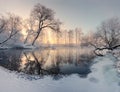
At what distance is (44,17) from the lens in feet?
173

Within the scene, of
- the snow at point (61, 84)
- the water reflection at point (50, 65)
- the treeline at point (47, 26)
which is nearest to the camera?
the snow at point (61, 84)

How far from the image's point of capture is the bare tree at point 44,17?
171ft

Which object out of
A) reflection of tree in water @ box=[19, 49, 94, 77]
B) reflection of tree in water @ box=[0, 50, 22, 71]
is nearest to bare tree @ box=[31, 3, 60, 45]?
reflection of tree in water @ box=[0, 50, 22, 71]

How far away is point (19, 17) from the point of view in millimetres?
49688

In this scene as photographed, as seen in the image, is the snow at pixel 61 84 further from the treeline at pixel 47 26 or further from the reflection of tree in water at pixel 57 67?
the treeline at pixel 47 26

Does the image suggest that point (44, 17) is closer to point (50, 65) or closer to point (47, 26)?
point (47, 26)

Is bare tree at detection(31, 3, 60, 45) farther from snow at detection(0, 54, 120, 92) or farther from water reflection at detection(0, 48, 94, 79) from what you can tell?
snow at detection(0, 54, 120, 92)

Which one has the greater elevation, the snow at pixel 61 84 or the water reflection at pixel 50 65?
the snow at pixel 61 84

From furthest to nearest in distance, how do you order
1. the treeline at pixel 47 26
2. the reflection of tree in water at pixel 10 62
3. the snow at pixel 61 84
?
the treeline at pixel 47 26, the reflection of tree in water at pixel 10 62, the snow at pixel 61 84

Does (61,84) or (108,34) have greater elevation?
(108,34)

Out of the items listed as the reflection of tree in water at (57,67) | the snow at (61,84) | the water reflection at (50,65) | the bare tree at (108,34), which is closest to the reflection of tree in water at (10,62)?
the water reflection at (50,65)

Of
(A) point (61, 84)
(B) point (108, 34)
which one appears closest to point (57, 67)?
(A) point (61, 84)

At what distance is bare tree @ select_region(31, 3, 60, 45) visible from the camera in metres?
52.2

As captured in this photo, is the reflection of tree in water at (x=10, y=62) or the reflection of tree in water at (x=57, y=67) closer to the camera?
the reflection of tree in water at (x=57, y=67)
